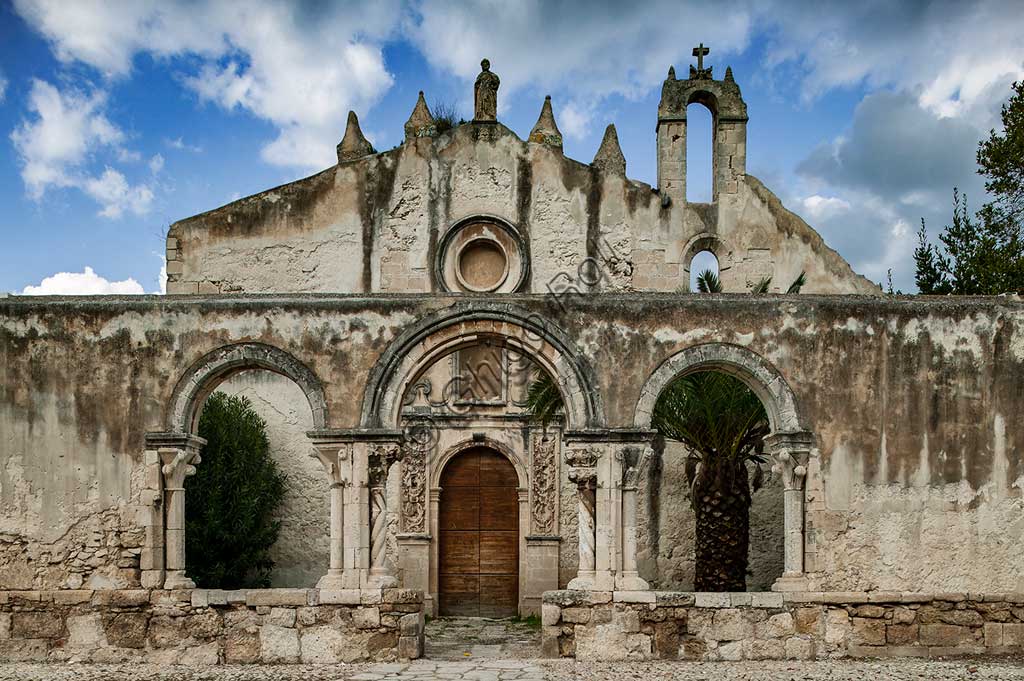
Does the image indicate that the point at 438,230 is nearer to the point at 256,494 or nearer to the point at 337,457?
the point at 256,494

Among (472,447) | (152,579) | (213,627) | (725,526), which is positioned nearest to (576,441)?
(725,526)

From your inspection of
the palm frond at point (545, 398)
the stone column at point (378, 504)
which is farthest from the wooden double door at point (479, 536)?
the stone column at point (378, 504)

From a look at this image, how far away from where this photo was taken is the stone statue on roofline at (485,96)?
54.0ft

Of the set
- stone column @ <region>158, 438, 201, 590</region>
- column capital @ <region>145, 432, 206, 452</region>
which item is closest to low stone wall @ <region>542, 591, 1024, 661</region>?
stone column @ <region>158, 438, 201, 590</region>

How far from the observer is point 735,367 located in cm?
1037

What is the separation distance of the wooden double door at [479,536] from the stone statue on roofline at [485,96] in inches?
218

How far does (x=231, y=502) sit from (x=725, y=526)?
7.20 m

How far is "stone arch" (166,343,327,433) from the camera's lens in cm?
1041

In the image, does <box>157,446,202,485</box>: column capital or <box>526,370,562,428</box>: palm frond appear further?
<box>526,370,562,428</box>: palm frond

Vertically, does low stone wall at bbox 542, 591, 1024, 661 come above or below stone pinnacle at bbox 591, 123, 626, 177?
below

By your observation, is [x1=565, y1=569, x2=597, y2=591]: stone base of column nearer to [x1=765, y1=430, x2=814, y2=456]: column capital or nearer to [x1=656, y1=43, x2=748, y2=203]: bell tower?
[x1=765, y1=430, x2=814, y2=456]: column capital

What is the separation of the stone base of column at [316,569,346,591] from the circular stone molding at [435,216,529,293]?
6.41 m

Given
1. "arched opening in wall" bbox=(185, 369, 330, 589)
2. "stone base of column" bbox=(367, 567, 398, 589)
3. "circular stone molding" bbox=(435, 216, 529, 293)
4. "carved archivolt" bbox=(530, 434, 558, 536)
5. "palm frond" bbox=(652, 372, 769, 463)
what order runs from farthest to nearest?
"circular stone molding" bbox=(435, 216, 529, 293) < "carved archivolt" bbox=(530, 434, 558, 536) < "arched opening in wall" bbox=(185, 369, 330, 589) < "palm frond" bbox=(652, 372, 769, 463) < "stone base of column" bbox=(367, 567, 398, 589)

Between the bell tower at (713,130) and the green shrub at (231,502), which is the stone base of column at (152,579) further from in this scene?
the bell tower at (713,130)
